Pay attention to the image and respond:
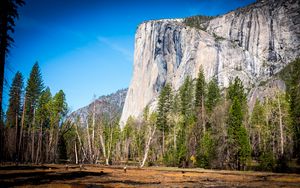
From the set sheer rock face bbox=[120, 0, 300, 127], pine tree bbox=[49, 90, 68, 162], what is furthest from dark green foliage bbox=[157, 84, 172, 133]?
sheer rock face bbox=[120, 0, 300, 127]

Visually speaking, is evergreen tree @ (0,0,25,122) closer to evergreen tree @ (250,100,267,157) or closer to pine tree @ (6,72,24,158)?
pine tree @ (6,72,24,158)

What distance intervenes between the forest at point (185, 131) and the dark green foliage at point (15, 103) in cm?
20

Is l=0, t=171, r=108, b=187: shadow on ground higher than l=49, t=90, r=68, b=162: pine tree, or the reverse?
l=49, t=90, r=68, b=162: pine tree

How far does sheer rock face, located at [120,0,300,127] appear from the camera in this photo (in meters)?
165

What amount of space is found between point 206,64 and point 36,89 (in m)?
119

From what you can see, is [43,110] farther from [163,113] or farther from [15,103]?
[163,113]

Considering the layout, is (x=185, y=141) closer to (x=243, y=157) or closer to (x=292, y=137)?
(x=243, y=157)

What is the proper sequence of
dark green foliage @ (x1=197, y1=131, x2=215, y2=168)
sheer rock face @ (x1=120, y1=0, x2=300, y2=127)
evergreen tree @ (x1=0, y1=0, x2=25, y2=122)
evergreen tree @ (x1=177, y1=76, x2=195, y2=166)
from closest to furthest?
evergreen tree @ (x1=0, y1=0, x2=25, y2=122)
dark green foliage @ (x1=197, y1=131, x2=215, y2=168)
evergreen tree @ (x1=177, y1=76, x2=195, y2=166)
sheer rock face @ (x1=120, y1=0, x2=300, y2=127)

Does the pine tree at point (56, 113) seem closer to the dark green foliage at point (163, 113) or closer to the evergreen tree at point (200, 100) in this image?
the dark green foliage at point (163, 113)

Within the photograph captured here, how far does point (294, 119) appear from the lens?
53.8m

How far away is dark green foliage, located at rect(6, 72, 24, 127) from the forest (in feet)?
0.65

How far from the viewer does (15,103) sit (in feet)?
202

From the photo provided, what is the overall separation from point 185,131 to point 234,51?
416ft

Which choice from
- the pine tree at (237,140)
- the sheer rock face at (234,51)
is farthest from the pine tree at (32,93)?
the sheer rock face at (234,51)
